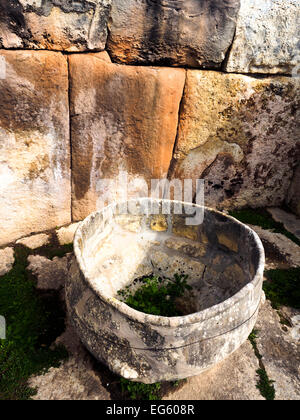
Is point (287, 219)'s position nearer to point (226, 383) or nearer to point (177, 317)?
point (226, 383)

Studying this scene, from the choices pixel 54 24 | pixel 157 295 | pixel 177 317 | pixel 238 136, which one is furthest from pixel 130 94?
pixel 177 317

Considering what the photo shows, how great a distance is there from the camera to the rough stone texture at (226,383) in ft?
5.54

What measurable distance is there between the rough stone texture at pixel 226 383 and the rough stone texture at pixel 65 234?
155 cm

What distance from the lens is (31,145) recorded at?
93.9 inches

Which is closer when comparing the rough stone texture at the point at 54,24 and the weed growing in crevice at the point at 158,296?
the rough stone texture at the point at 54,24

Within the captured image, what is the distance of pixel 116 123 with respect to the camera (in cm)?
254

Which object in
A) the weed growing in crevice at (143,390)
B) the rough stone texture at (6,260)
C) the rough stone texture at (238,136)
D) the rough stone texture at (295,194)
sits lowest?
the weed growing in crevice at (143,390)

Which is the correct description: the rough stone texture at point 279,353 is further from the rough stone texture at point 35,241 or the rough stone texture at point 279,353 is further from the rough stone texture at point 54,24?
the rough stone texture at point 54,24

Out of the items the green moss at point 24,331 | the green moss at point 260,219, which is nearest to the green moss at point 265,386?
the green moss at point 24,331

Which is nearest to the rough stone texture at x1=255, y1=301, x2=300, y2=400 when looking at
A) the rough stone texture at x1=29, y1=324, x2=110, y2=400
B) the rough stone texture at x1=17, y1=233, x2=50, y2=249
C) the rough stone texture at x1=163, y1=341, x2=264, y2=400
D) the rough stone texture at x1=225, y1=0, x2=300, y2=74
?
the rough stone texture at x1=163, y1=341, x2=264, y2=400

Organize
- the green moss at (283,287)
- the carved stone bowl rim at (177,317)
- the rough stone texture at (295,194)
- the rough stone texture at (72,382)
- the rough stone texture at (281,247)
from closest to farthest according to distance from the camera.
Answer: the carved stone bowl rim at (177,317)
the rough stone texture at (72,382)
the green moss at (283,287)
the rough stone texture at (281,247)
the rough stone texture at (295,194)

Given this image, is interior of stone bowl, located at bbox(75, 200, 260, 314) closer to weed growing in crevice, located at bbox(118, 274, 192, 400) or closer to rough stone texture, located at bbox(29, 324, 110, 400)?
weed growing in crevice, located at bbox(118, 274, 192, 400)

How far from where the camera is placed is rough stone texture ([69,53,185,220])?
2338 millimetres
